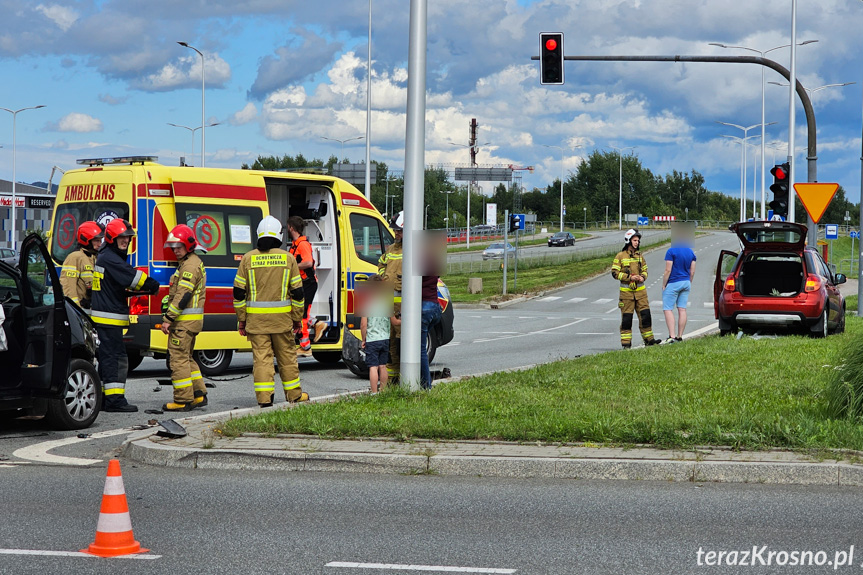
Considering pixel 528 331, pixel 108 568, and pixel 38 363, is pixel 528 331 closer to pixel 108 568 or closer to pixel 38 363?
pixel 38 363

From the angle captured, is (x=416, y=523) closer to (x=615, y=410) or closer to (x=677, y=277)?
(x=615, y=410)

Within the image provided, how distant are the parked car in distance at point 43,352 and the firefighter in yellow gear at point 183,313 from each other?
93cm

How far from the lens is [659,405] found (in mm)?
9297

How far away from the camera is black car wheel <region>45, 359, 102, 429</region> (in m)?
9.46

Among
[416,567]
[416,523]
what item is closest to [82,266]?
[416,523]

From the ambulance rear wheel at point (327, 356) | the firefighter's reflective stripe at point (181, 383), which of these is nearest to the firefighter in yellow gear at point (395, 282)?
the firefighter's reflective stripe at point (181, 383)

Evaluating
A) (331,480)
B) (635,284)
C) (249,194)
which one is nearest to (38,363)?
(331,480)

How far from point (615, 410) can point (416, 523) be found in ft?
11.1

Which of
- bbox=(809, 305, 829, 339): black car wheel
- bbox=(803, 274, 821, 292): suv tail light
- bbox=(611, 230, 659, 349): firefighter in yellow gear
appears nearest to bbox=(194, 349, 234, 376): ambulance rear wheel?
bbox=(611, 230, 659, 349): firefighter in yellow gear

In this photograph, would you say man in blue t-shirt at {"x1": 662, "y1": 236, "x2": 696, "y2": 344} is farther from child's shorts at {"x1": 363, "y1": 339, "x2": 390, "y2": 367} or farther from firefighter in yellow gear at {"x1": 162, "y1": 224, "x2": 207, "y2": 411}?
firefighter in yellow gear at {"x1": 162, "y1": 224, "x2": 207, "y2": 411}

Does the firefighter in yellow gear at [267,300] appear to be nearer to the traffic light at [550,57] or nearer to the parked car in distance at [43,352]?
the parked car in distance at [43,352]

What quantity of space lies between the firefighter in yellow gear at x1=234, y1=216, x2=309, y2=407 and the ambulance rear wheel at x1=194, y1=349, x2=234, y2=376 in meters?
3.77

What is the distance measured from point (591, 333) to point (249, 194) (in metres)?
11.8

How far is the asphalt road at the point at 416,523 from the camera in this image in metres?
5.29
